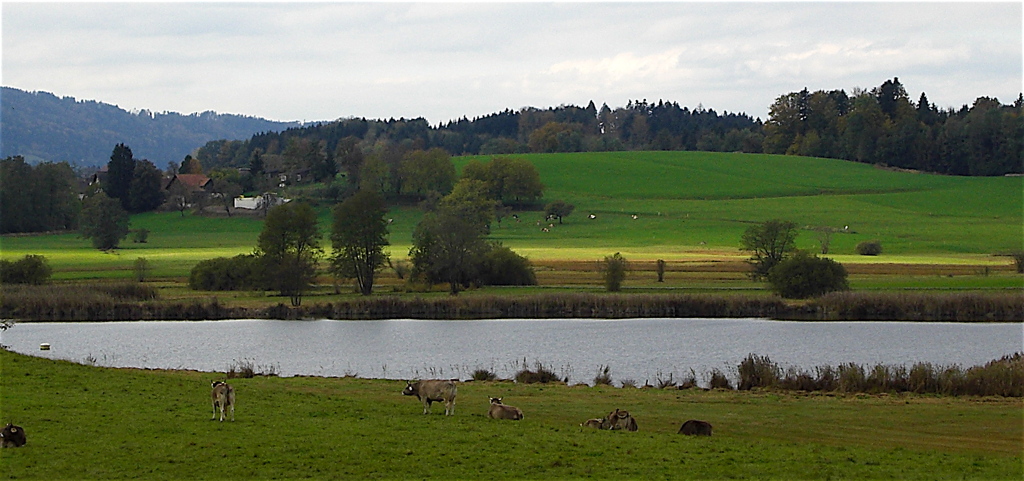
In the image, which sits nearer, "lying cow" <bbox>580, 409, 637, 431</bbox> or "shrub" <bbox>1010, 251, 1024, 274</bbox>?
"lying cow" <bbox>580, 409, 637, 431</bbox>

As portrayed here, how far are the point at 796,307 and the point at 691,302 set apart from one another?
5.91 m

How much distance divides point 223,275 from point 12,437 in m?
61.8

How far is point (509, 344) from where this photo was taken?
5206cm

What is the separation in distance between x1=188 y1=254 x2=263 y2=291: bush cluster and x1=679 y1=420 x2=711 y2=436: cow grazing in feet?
→ 195

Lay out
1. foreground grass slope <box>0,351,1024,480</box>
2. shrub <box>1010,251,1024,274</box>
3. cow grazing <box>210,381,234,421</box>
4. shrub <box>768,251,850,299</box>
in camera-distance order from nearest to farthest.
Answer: foreground grass slope <box>0,351,1024,480</box>, cow grazing <box>210,381,234,421</box>, shrub <box>768,251,850,299</box>, shrub <box>1010,251,1024,274</box>

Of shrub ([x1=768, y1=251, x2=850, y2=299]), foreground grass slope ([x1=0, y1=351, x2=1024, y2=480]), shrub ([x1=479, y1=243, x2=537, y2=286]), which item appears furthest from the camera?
shrub ([x1=479, y1=243, x2=537, y2=286])

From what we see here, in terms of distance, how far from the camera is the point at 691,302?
210 feet

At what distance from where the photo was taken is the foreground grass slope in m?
17.2

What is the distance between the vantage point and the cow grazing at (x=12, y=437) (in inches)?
703

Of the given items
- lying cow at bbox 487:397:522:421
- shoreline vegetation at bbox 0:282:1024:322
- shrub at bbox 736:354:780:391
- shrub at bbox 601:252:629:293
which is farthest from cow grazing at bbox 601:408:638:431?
shrub at bbox 601:252:629:293

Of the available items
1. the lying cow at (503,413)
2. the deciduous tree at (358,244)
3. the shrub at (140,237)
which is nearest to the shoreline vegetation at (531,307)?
the deciduous tree at (358,244)

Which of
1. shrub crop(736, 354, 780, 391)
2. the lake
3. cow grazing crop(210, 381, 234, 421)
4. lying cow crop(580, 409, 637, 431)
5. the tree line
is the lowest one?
the lake

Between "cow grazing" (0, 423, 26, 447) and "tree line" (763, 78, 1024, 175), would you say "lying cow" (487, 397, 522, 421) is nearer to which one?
"cow grazing" (0, 423, 26, 447)

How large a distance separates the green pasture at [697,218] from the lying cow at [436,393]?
206ft
